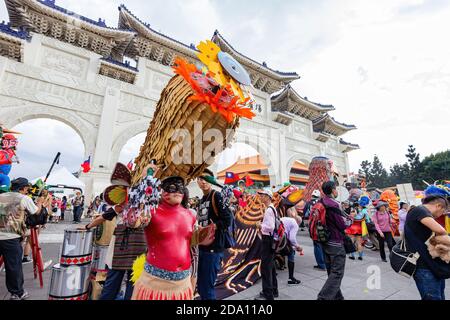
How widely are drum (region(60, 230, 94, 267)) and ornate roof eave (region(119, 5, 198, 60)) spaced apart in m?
11.5

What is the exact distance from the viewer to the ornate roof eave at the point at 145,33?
37.8 ft

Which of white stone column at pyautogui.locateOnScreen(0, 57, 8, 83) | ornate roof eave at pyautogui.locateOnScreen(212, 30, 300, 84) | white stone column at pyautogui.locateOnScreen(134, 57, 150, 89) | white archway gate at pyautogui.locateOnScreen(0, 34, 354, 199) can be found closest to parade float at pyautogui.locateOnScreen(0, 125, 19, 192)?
white archway gate at pyautogui.locateOnScreen(0, 34, 354, 199)

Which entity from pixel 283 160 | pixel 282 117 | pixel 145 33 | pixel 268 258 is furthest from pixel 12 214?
pixel 282 117

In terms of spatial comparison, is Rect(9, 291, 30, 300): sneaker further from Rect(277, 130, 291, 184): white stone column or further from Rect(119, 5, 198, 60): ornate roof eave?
Rect(277, 130, 291, 184): white stone column

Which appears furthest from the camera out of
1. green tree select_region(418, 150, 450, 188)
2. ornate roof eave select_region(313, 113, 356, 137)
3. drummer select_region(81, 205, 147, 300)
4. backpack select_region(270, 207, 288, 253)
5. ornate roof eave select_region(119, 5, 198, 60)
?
green tree select_region(418, 150, 450, 188)

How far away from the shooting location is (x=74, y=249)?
1.99 m

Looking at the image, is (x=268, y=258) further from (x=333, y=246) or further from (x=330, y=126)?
(x=330, y=126)

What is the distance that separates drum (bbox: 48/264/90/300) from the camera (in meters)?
1.92

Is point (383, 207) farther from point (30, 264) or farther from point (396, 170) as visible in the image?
point (396, 170)

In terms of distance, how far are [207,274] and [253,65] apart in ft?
53.7

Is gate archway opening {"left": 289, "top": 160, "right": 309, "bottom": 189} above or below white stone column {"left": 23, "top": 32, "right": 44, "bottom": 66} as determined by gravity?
below

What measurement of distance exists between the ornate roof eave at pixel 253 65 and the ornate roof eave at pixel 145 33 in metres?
3.03
